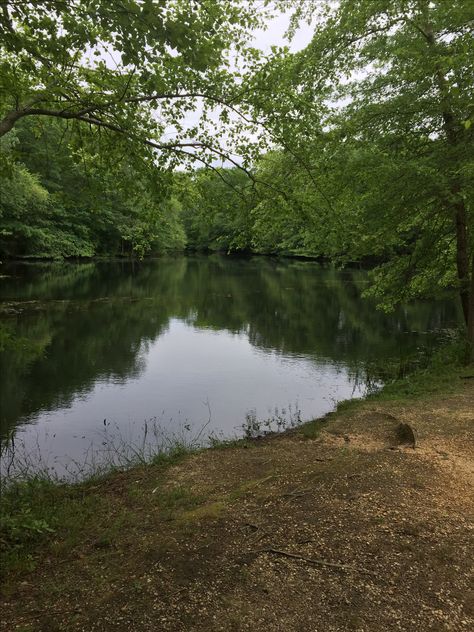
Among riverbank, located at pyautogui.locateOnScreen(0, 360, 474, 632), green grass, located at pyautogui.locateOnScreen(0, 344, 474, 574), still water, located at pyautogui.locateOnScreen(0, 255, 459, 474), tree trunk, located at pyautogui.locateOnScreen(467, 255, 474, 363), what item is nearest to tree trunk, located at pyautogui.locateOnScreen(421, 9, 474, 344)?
tree trunk, located at pyautogui.locateOnScreen(467, 255, 474, 363)

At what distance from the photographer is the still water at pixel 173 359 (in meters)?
10.8

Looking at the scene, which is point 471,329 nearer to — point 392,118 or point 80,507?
point 392,118

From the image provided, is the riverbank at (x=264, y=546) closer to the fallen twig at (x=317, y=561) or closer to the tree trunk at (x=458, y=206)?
the fallen twig at (x=317, y=561)

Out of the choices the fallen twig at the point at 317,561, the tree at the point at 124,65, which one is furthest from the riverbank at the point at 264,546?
the tree at the point at 124,65

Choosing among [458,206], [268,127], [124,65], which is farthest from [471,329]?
[124,65]

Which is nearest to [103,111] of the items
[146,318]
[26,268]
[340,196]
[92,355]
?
[340,196]

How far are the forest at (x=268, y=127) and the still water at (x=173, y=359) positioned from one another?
8.54ft

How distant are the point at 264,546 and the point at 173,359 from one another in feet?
44.3

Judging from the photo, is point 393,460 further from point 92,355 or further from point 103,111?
point 92,355

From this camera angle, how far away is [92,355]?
56.5 ft

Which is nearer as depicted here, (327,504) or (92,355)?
(327,504)

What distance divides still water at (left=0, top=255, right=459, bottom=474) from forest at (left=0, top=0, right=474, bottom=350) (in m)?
2.60

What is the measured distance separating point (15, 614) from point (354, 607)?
269 cm

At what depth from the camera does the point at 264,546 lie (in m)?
4.50
